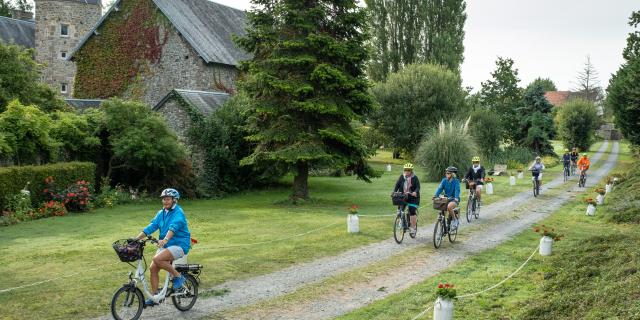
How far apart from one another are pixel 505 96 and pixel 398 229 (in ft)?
134

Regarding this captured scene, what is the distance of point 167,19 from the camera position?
37.2m

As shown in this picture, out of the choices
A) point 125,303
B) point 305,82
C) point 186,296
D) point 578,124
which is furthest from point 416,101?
point 125,303

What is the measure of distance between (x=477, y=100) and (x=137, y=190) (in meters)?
35.5

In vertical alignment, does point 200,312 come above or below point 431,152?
below

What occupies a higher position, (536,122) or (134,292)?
(536,122)

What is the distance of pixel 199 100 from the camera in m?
30.5

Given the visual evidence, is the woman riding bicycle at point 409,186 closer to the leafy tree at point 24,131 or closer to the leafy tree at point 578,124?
the leafy tree at point 24,131

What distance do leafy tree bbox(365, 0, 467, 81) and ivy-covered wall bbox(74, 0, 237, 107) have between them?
21116 mm

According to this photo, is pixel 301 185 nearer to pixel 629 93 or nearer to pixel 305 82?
pixel 305 82

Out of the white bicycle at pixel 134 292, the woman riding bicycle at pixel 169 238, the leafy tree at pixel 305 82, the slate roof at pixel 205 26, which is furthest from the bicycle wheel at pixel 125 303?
the slate roof at pixel 205 26

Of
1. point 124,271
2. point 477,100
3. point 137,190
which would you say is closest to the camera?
point 124,271

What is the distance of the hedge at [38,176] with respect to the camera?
20.4m

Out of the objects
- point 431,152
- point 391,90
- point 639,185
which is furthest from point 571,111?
point 639,185

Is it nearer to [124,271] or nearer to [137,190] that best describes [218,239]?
[124,271]
